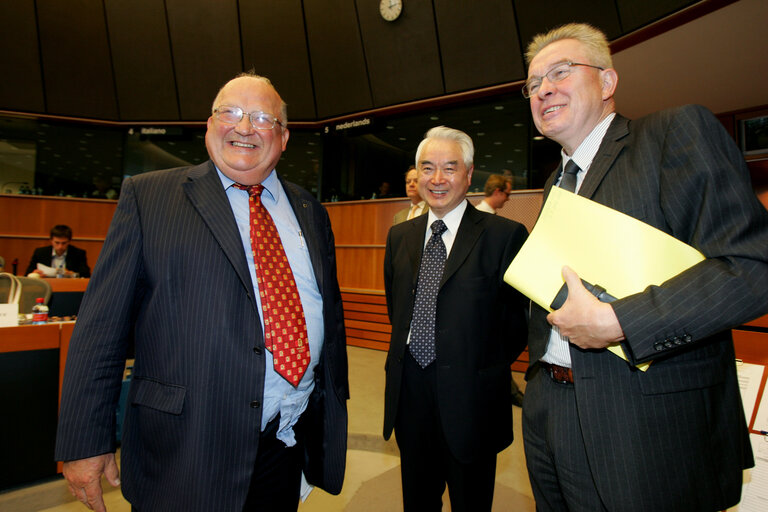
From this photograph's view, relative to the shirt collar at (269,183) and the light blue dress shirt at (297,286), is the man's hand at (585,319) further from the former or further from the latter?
the shirt collar at (269,183)

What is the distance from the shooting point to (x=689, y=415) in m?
0.88

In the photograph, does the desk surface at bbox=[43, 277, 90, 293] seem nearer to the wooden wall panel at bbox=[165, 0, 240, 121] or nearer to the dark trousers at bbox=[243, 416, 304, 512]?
the dark trousers at bbox=[243, 416, 304, 512]

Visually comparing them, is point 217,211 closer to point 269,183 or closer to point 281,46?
point 269,183

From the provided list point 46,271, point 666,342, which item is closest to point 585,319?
point 666,342

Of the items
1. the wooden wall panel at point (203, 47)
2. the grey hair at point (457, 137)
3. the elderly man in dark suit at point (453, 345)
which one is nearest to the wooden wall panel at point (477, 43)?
the wooden wall panel at point (203, 47)

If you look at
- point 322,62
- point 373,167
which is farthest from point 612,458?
point 322,62

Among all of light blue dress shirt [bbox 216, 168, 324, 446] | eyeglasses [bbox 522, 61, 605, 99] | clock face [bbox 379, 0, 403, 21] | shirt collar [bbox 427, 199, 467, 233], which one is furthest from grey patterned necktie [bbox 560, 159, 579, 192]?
clock face [bbox 379, 0, 403, 21]

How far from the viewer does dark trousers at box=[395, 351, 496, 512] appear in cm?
156

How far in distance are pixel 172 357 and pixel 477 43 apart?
231 inches

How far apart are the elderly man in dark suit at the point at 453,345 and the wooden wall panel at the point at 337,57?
5483mm

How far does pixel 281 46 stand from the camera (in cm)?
696

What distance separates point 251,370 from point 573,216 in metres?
0.94

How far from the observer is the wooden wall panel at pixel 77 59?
275 inches

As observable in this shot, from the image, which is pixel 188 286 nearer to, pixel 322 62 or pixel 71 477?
pixel 71 477
